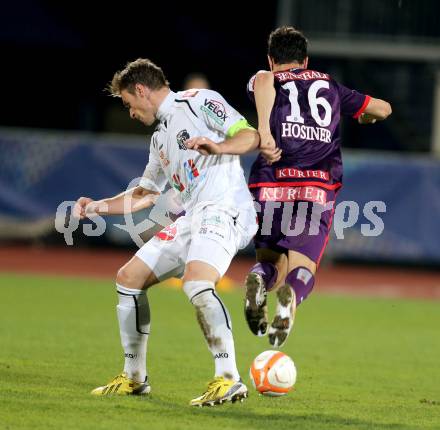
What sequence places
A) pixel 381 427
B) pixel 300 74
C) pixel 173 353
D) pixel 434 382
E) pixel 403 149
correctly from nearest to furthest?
pixel 381 427
pixel 300 74
pixel 434 382
pixel 173 353
pixel 403 149

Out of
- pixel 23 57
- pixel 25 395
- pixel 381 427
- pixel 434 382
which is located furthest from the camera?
pixel 23 57

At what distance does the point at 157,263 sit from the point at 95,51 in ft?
60.8

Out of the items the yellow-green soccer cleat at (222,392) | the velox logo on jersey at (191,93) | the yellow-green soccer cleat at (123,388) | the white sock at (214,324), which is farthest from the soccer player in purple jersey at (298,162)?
the yellow-green soccer cleat at (123,388)

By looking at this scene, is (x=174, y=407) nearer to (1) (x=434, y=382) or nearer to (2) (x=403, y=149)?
(1) (x=434, y=382)

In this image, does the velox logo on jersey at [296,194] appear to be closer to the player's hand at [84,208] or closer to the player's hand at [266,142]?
the player's hand at [266,142]

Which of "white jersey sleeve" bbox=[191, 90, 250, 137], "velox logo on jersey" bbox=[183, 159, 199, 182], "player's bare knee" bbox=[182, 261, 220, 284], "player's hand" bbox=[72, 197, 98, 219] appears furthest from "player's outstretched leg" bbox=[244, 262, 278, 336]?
"player's hand" bbox=[72, 197, 98, 219]

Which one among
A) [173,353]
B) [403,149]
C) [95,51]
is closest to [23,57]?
[95,51]

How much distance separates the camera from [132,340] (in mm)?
7379

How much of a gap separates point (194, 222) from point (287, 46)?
5.34 feet

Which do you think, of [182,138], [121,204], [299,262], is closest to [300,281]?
[299,262]

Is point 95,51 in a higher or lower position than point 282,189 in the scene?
higher

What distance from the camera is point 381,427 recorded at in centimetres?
653

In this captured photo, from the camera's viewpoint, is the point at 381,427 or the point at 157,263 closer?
the point at 381,427

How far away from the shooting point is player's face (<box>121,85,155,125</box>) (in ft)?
23.5
